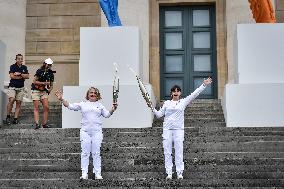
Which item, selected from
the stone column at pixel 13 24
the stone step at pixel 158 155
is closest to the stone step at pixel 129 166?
the stone step at pixel 158 155

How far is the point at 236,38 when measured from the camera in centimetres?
1249

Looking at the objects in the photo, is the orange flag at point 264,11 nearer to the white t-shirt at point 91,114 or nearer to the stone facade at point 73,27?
the stone facade at point 73,27

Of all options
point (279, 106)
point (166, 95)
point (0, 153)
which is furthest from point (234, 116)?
point (166, 95)

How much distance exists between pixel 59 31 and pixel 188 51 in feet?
13.6

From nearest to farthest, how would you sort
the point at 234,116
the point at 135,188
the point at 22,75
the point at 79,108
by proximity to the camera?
the point at 135,188
the point at 79,108
the point at 234,116
the point at 22,75

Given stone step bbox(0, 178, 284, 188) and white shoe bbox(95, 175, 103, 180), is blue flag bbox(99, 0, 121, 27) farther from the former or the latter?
stone step bbox(0, 178, 284, 188)

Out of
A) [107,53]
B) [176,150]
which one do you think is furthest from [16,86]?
[176,150]

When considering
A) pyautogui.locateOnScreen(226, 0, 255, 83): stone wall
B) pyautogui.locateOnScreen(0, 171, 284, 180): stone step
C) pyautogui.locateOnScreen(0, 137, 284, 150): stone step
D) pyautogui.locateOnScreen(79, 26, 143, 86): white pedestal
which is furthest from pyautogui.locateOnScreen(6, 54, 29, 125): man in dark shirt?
pyautogui.locateOnScreen(226, 0, 255, 83): stone wall

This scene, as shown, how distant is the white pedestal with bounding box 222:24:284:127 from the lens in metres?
11.9

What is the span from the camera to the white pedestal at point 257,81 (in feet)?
38.9

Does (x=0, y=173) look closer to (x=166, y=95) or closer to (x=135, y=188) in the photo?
(x=135, y=188)

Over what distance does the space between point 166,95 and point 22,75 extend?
6.11 m

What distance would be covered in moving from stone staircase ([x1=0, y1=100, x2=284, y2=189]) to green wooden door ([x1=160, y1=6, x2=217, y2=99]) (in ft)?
20.2

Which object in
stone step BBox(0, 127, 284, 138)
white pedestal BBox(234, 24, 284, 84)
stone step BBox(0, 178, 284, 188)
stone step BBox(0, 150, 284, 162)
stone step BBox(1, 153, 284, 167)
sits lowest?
stone step BBox(0, 178, 284, 188)
